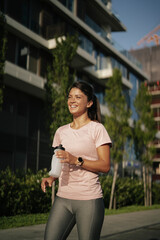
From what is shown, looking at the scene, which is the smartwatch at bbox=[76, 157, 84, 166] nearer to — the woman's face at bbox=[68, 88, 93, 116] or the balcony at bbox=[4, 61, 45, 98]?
the woman's face at bbox=[68, 88, 93, 116]

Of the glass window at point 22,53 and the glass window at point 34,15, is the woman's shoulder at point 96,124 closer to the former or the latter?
the glass window at point 22,53

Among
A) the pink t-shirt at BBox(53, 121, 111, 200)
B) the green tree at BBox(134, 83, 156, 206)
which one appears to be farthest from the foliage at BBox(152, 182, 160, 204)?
the pink t-shirt at BBox(53, 121, 111, 200)

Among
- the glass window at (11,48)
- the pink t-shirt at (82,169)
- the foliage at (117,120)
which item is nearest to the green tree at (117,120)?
the foliage at (117,120)

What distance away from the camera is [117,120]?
51.8 feet

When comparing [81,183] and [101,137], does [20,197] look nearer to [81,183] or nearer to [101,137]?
[81,183]

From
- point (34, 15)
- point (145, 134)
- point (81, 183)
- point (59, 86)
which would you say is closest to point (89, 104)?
point (81, 183)

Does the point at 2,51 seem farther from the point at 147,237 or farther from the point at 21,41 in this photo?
the point at 21,41

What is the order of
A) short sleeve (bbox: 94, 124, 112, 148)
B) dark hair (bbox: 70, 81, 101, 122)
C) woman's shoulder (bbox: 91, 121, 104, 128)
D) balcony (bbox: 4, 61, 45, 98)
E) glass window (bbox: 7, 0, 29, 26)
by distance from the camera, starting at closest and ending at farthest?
short sleeve (bbox: 94, 124, 112, 148), woman's shoulder (bbox: 91, 121, 104, 128), dark hair (bbox: 70, 81, 101, 122), balcony (bbox: 4, 61, 45, 98), glass window (bbox: 7, 0, 29, 26)

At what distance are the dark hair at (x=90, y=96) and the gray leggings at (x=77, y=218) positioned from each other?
0.80 m

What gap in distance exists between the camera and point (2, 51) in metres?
10.4

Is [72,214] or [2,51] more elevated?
[2,51]

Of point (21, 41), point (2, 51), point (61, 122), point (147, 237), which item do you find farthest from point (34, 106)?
point (147, 237)

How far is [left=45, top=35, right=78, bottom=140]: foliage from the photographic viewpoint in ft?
40.4

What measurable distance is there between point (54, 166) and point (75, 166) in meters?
0.27
